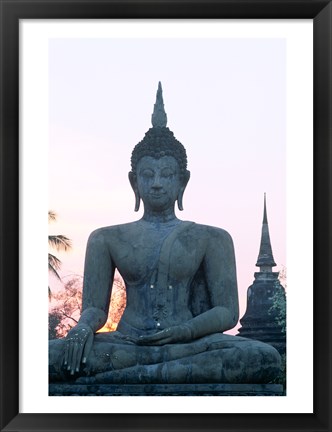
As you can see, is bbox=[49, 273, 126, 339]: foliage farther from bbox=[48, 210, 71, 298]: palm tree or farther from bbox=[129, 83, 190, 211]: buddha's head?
bbox=[129, 83, 190, 211]: buddha's head

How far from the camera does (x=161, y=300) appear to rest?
1101 cm

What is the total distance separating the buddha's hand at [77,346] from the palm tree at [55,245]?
1.18ft

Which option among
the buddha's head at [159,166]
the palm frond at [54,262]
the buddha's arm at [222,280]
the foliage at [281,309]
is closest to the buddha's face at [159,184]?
the buddha's head at [159,166]

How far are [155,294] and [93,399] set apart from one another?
3.79 ft

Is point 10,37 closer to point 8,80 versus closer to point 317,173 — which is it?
point 8,80

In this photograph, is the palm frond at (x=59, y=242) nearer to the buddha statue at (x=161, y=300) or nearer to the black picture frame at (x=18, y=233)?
the buddha statue at (x=161, y=300)

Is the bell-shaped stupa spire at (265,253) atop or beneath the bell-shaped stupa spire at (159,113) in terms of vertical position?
beneath

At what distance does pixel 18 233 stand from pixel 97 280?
5.68 feet

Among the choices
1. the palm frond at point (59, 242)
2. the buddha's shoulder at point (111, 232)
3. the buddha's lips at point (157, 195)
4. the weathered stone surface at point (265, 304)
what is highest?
the buddha's lips at point (157, 195)

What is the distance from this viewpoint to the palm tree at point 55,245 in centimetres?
1056

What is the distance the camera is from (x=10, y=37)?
954 cm

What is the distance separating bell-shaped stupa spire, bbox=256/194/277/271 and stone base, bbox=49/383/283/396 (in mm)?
1055

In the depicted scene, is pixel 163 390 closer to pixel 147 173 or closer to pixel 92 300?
pixel 92 300

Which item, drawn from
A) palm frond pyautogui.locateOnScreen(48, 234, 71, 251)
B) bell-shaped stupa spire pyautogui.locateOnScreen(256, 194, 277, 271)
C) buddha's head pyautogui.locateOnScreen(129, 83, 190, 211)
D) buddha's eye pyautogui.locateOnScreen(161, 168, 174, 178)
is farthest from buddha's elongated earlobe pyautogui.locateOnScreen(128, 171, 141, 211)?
bell-shaped stupa spire pyautogui.locateOnScreen(256, 194, 277, 271)
